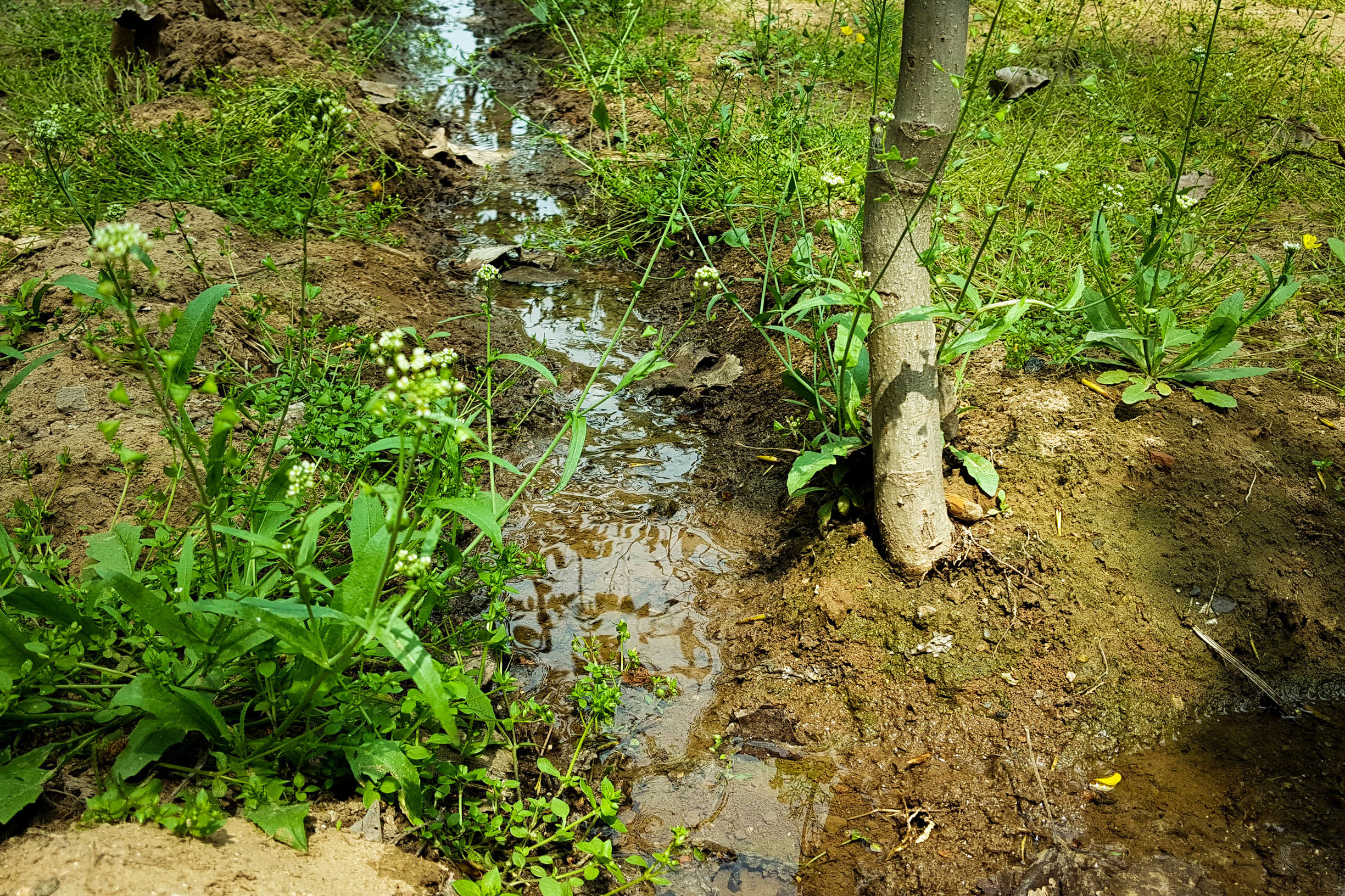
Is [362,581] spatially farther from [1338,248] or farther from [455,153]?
[455,153]

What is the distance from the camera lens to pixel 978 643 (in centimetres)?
215

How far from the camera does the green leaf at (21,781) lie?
1.48 m

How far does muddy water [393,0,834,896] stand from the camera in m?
1.90

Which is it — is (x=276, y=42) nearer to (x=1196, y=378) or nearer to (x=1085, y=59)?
(x=1085, y=59)

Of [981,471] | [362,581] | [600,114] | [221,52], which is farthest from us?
[221,52]

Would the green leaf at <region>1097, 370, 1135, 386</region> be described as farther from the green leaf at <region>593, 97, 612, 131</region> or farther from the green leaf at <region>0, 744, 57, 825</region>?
the green leaf at <region>0, 744, 57, 825</region>

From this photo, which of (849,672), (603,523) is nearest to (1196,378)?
(849,672)

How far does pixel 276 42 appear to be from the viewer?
16.2ft

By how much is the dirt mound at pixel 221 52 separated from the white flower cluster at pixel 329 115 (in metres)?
3.59

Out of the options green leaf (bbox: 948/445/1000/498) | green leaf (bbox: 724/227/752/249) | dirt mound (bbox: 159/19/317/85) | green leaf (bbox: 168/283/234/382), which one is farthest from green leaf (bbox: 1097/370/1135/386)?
dirt mound (bbox: 159/19/317/85)

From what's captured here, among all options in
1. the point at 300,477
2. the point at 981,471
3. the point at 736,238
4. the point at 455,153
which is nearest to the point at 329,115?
the point at 300,477

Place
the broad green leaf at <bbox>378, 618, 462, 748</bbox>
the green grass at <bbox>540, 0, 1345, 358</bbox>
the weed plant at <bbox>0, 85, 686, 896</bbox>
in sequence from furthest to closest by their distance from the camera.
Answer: the green grass at <bbox>540, 0, 1345, 358</bbox> < the weed plant at <bbox>0, 85, 686, 896</bbox> < the broad green leaf at <bbox>378, 618, 462, 748</bbox>

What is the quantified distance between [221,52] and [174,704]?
15.0ft

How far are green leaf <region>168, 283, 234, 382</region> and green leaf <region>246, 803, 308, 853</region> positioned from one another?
2.91 feet
